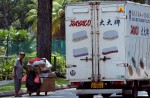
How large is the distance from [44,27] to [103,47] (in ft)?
47.1

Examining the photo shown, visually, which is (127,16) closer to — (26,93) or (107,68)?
(107,68)

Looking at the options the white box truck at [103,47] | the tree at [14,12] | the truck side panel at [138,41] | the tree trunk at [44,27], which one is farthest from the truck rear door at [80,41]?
the tree at [14,12]

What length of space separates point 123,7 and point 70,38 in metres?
2.19

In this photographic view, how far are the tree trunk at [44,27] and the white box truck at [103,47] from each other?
13.3 meters

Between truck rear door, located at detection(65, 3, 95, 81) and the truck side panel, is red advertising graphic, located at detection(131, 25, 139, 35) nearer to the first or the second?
the truck side panel

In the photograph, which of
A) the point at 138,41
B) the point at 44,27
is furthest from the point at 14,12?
the point at 138,41

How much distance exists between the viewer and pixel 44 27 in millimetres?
33875

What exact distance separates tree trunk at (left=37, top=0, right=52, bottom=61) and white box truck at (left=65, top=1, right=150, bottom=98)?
13.3 metres

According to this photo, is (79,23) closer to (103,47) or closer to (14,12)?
(103,47)

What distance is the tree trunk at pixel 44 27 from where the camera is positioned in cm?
3353

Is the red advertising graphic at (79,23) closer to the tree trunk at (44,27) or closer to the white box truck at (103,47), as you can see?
the white box truck at (103,47)

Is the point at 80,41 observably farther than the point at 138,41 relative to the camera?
No

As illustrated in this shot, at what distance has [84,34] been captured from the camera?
20.1 m

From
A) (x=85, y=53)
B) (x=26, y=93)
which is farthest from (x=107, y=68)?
(x=26, y=93)
